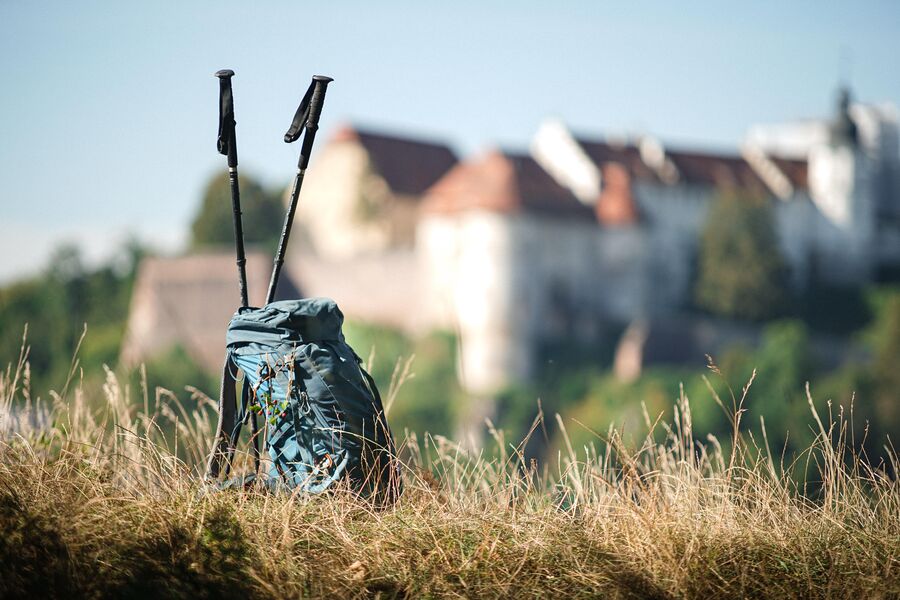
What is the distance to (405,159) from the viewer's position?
4888cm

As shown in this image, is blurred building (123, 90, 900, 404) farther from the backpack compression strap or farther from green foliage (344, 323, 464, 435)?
the backpack compression strap

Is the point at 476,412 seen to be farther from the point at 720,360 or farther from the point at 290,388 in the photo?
the point at 290,388

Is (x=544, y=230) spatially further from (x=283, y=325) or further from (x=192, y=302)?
(x=283, y=325)

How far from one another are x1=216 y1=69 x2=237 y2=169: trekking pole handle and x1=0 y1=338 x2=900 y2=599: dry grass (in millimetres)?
687

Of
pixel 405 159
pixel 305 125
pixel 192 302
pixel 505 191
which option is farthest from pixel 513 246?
pixel 305 125

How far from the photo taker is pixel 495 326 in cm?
4144

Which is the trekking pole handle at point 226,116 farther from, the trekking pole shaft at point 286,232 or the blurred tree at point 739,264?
the blurred tree at point 739,264

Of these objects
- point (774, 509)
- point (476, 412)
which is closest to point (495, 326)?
point (476, 412)

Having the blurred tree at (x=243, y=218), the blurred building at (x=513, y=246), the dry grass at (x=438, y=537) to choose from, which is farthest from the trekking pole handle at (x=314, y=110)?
the blurred tree at (x=243, y=218)

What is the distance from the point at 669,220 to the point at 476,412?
29.7ft

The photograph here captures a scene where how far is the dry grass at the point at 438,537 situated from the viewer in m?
3.03

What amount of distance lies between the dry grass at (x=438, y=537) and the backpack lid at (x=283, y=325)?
34 cm

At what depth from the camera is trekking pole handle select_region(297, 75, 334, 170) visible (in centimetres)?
358

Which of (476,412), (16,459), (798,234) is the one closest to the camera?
(16,459)
